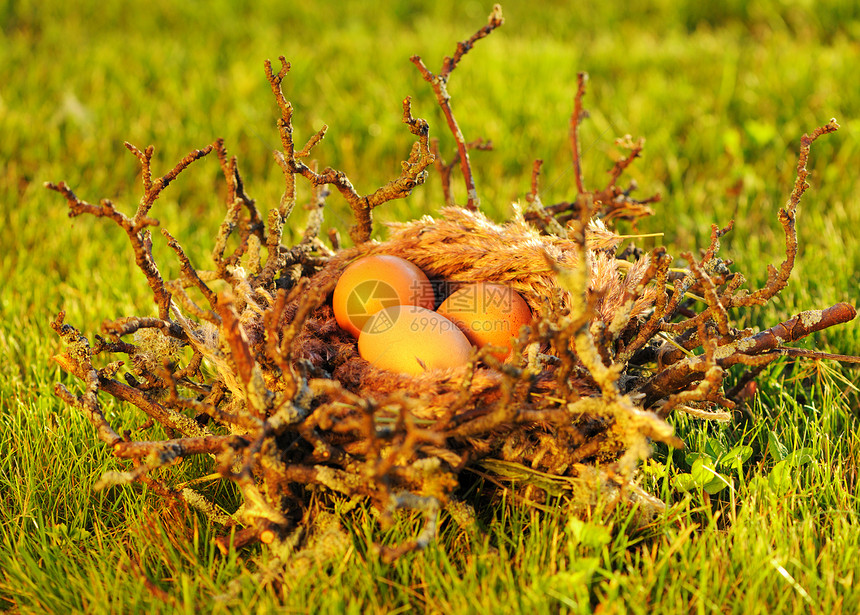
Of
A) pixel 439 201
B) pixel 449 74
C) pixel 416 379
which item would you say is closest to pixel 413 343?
pixel 416 379

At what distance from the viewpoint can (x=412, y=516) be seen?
178cm

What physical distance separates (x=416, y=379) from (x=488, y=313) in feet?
1.18

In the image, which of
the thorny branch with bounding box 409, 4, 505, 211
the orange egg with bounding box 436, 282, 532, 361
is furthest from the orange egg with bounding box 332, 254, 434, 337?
the thorny branch with bounding box 409, 4, 505, 211

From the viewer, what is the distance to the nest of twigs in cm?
159

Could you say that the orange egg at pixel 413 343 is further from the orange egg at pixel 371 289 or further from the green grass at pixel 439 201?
the green grass at pixel 439 201

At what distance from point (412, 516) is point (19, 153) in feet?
12.3

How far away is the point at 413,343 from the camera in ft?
6.23

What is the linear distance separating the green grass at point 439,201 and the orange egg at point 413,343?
39cm

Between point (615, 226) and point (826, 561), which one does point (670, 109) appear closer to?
point (615, 226)

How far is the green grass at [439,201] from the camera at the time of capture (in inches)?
65.7
